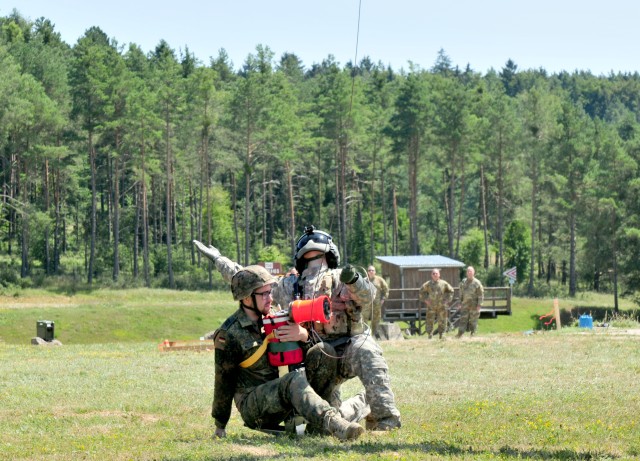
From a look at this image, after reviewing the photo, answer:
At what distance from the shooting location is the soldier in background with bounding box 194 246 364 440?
9.77 m

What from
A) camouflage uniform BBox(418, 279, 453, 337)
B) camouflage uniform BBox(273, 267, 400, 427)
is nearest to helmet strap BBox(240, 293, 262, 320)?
camouflage uniform BBox(273, 267, 400, 427)

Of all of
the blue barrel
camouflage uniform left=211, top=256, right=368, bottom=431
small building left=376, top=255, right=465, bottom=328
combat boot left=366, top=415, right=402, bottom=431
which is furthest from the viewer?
small building left=376, top=255, right=465, bottom=328

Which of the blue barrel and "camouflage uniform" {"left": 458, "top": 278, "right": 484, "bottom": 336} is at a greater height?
"camouflage uniform" {"left": 458, "top": 278, "right": 484, "bottom": 336}

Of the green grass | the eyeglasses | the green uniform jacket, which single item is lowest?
the green grass

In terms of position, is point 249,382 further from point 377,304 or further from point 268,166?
point 268,166

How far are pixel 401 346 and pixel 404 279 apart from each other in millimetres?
25314

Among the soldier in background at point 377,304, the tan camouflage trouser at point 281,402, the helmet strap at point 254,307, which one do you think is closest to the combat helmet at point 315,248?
the helmet strap at point 254,307

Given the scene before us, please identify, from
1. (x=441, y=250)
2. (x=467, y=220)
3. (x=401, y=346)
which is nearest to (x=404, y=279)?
(x=401, y=346)

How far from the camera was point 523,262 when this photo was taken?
323 ft

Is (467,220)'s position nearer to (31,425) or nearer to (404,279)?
(404,279)

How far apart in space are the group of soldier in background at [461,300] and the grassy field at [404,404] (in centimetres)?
225

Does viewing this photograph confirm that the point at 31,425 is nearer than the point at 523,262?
Yes

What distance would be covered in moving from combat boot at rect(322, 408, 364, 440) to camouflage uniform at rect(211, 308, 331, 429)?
20 cm

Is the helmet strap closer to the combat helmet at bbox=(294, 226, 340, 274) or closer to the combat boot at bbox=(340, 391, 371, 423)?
the combat helmet at bbox=(294, 226, 340, 274)
